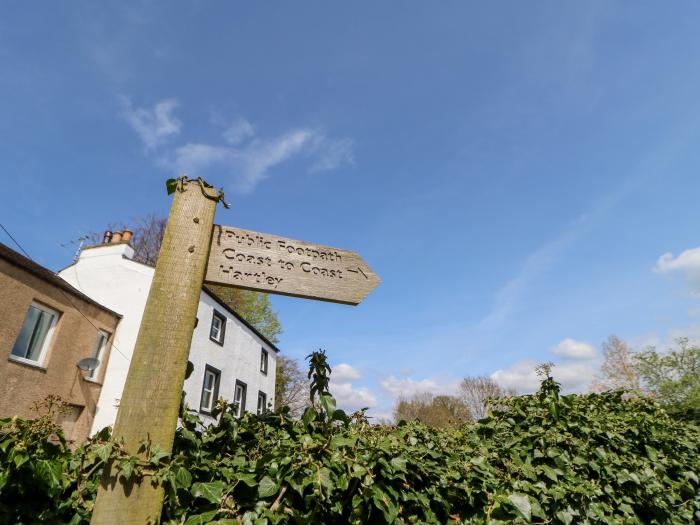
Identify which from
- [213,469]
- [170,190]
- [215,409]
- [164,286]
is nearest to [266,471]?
[213,469]

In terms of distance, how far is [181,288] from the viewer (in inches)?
74.1

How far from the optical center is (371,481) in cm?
149

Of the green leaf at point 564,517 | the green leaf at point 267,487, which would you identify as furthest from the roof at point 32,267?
the green leaf at point 564,517

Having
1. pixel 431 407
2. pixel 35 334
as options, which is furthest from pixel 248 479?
pixel 431 407

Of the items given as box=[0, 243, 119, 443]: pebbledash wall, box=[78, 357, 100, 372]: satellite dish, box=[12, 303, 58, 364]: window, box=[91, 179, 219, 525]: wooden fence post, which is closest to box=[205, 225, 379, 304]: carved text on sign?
box=[91, 179, 219, 525]: wooden fence post

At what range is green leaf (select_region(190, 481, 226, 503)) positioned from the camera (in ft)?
4.55

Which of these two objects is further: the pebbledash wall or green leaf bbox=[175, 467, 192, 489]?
the pebbledash wall

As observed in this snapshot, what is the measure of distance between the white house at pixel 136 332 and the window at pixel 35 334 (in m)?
2.44

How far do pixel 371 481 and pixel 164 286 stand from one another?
1356mm

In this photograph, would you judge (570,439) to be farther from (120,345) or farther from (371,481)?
(120,345)

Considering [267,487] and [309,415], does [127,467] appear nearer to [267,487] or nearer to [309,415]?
[267,487]

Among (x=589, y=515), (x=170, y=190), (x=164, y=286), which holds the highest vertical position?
(x=170, y=190)

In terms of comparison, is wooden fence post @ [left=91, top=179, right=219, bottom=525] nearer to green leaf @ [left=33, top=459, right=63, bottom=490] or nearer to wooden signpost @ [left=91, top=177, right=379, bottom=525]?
wooden signpost @ [left=91, top=177, right=379, bottom=525]

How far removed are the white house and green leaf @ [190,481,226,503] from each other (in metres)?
12.6
